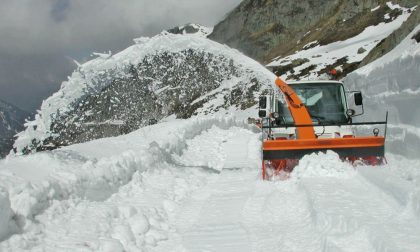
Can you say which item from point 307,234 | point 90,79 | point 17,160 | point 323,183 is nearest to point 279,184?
point 323,183

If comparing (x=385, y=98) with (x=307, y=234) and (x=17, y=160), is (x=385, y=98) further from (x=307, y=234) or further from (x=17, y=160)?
(x=17, y=160)

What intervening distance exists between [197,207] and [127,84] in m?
10.8

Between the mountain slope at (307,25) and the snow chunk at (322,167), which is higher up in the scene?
the mountain slope at (307,25)

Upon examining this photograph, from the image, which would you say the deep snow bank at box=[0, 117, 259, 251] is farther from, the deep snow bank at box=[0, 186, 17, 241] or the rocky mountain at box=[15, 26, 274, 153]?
the rocky mountain at box=[15, 26, 274, 153]

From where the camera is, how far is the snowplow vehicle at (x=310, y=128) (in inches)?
360

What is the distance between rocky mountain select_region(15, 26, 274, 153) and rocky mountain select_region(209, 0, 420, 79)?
1186cm

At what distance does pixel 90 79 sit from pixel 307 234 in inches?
415

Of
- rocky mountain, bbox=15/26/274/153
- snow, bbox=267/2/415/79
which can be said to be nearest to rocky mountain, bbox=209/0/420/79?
snow, bbox=267/2/415/79

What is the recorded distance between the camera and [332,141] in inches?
362

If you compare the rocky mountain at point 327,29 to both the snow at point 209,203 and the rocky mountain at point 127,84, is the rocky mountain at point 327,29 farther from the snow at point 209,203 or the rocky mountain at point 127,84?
the snow at point 209,203

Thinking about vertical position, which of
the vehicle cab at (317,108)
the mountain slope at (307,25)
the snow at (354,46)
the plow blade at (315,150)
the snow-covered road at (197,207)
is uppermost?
the mountain slope at (307,25)

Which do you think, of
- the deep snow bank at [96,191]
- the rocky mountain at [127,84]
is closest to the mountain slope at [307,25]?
the rocky mountain at [127,84]

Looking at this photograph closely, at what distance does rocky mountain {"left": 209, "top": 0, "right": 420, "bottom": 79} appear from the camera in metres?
44.5

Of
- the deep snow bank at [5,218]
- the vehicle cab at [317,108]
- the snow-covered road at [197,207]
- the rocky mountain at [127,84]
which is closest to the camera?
the deep snow bank at [5,218]
